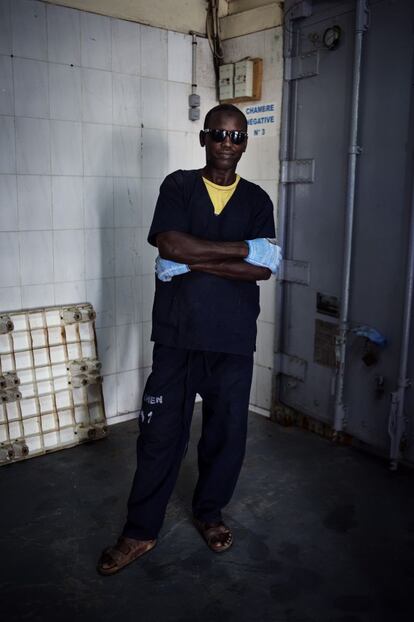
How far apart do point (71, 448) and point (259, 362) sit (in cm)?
132

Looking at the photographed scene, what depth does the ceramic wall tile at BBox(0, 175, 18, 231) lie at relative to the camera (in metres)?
2.97

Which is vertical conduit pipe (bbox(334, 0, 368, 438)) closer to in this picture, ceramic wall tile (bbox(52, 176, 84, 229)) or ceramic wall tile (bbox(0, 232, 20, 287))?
ceramic wall tile (bbox(52, 176, 84, 229))

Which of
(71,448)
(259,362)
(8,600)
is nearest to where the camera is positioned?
(8,600)

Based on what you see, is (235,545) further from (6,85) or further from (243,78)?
(243,78)

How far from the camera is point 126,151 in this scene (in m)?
3.40

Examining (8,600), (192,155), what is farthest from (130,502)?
(192,155)

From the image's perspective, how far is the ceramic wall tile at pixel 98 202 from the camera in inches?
129

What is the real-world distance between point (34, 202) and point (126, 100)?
32.6 inches

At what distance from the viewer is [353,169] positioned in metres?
3.01

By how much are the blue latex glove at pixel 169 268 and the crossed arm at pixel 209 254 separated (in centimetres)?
2

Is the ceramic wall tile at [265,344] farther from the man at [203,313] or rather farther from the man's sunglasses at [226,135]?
the man's sunglasses at [226,135]

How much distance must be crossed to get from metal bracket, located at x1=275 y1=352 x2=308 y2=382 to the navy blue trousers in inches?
48.0

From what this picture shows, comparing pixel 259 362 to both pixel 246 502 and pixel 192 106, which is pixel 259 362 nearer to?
pixel 246 502

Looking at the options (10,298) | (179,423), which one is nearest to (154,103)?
(10,298)
